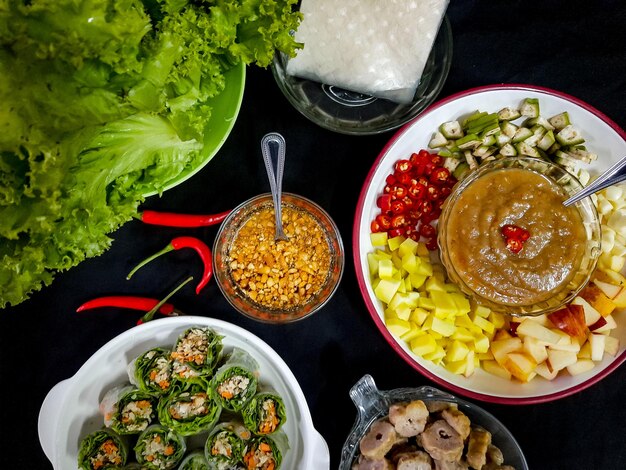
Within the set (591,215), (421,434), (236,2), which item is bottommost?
(421,434)

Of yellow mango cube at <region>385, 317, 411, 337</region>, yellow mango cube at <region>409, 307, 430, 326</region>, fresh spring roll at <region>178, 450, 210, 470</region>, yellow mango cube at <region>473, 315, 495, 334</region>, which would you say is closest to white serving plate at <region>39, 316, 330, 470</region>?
fresh spring roll at <region>178, 450, 210, 470</region>

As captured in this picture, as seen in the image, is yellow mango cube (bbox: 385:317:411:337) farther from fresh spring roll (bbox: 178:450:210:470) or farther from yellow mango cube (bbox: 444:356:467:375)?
fresh spring roll (bbox: 178:450:210:470)

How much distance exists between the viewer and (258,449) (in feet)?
7.32

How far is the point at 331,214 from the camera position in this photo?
2.44m

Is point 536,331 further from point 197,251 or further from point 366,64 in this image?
point 197,251

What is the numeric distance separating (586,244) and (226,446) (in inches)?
61.9

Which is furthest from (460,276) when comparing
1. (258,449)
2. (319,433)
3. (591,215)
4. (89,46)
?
(89,46)

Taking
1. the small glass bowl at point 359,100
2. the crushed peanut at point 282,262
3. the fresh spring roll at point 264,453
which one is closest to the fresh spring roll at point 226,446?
the fresh spring roll at point 264,453

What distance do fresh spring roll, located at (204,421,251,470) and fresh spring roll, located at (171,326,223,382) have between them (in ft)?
0.80

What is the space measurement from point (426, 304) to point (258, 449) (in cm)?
86

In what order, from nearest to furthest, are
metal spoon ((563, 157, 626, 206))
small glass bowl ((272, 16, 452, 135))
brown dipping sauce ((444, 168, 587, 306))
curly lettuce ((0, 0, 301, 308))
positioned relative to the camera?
curly lettuce ((0, 0, 301, 308)) < metal spoon ((563, 157, 626, 206)) < brown dipping sauce ((444, 168, 587, 306)) < small glass bowl ((272, 16, 452, 135))

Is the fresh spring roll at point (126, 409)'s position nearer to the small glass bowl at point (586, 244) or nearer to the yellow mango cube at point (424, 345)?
the yellow mango cube at point (424, 345)

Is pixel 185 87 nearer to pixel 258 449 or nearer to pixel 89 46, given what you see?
pixel 89 46

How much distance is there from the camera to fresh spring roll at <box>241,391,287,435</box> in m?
2.20
